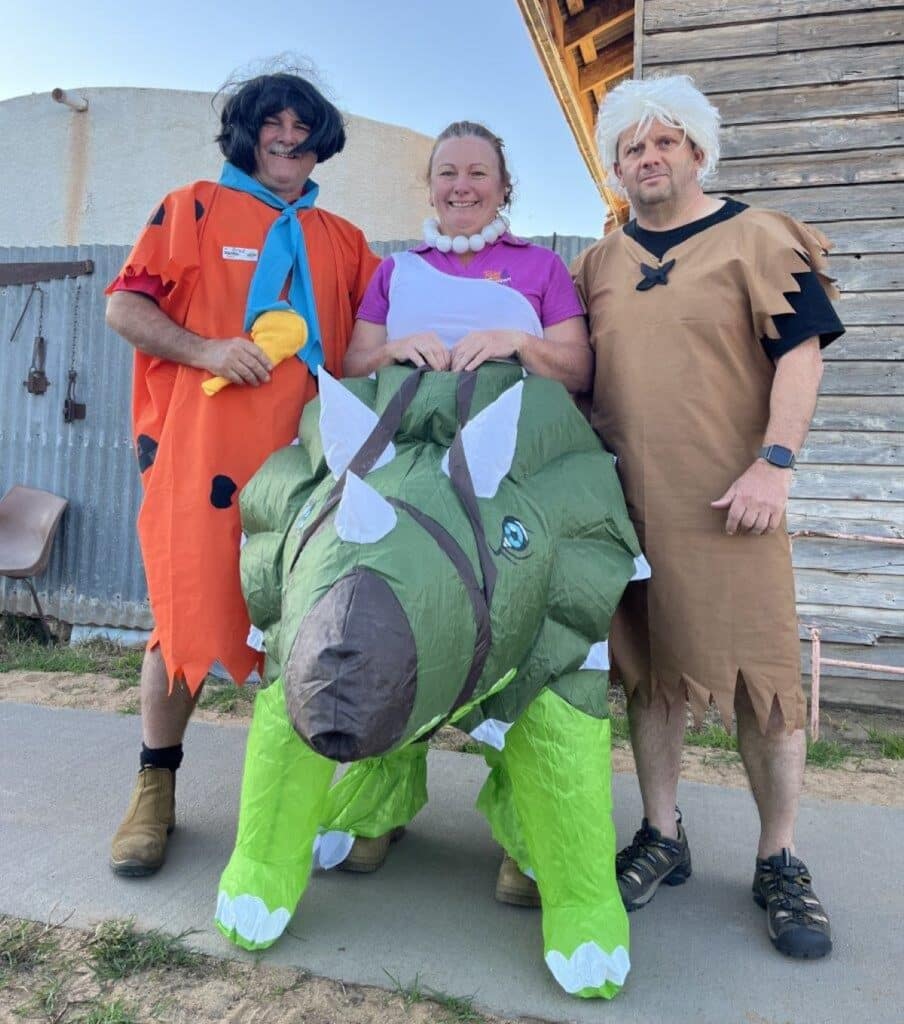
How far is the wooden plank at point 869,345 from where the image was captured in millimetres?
4195

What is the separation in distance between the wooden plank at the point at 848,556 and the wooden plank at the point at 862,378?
0.79m

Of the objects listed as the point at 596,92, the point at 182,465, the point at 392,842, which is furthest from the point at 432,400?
the point at 596,92

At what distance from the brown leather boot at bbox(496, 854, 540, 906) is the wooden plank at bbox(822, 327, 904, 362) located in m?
3.21

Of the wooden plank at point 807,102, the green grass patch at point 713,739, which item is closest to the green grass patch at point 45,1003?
the green grass patch at point 713,739

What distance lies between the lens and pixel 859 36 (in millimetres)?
4215

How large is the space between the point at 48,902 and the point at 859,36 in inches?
202

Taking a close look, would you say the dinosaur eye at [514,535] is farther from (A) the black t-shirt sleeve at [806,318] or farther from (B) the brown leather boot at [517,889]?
(B) the brown leather boot at [517,889]

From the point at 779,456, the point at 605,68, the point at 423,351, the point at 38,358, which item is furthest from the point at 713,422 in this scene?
the point at 605,68

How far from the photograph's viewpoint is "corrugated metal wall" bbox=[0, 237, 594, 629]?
5.27 meters

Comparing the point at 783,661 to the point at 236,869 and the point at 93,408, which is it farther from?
the point at 93,408

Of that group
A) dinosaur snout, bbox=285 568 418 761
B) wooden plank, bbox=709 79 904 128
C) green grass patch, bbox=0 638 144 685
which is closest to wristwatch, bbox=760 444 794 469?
dinosaur snout, bbox=285 568 418 761

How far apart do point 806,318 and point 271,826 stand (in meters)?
1.76

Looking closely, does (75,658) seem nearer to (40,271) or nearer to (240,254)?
(40,271)

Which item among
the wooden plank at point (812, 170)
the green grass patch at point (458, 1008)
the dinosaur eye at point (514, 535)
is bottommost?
the green grass patch at point (458, 1008)
